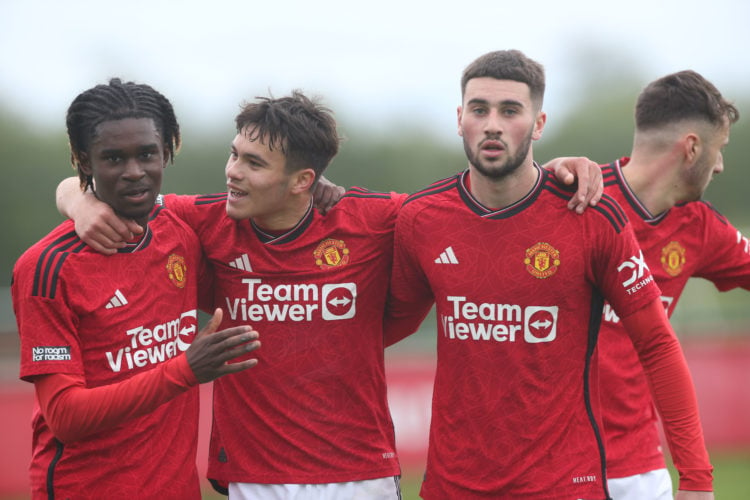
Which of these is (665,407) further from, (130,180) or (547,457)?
(130,180)

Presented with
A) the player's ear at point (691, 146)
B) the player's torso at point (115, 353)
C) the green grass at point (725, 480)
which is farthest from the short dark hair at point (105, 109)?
the green grass at point (725, 480)

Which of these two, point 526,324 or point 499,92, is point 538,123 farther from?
point 526,324

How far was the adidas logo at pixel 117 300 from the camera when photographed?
433 cm

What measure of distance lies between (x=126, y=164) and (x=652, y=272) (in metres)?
2.78

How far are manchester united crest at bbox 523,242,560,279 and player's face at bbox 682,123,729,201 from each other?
1.28 m

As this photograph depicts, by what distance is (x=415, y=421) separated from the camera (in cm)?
1121

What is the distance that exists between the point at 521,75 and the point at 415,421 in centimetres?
729

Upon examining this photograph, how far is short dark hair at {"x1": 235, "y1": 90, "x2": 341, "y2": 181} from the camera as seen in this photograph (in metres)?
4.89

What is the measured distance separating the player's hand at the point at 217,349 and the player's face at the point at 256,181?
80cm

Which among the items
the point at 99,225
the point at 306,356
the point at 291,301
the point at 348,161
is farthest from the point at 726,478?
the point at 348,161

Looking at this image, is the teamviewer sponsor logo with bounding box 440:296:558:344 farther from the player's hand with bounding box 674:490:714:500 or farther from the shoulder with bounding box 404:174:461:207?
the player's hand with bounding box 674:490:714:500

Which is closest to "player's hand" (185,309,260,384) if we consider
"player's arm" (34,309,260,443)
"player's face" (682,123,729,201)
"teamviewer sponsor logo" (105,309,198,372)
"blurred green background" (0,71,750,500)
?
"player's arm" (34,309,260,443)

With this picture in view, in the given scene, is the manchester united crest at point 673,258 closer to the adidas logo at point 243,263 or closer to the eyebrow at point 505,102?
the eyebrow at point 505,102

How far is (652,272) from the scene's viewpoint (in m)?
5.20
